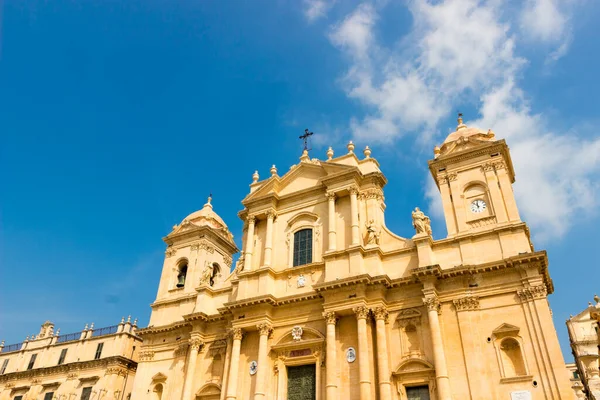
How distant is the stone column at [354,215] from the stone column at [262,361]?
5.96m

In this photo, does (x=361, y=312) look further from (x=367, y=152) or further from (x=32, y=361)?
(x=32, y=361)

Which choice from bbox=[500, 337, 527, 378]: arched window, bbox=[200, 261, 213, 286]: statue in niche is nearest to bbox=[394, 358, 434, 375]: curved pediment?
bbox=[500, 337, 527, 378]: arched window

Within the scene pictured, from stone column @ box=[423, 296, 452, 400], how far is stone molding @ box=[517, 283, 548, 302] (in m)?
3.40

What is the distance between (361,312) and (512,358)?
6.27 m

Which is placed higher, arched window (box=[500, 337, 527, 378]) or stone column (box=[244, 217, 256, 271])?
stone column (box=[244, 217, 256, 271])

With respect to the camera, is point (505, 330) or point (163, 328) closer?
point (505, 330)

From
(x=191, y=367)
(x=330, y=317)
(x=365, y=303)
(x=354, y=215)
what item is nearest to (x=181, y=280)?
(x=191, y=367)

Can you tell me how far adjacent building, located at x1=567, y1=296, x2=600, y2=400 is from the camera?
2875 centimetres

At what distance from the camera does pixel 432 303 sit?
21172 mm

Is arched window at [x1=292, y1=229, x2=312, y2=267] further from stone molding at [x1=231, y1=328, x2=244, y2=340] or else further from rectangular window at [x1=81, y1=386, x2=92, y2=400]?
rectangular window at [x1=81, y1=386, x2=92, y2=400]

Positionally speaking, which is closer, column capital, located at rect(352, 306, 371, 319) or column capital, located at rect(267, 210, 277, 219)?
column capital, located at rect(352, 306, 371, 319)

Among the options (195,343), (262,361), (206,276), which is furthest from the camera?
Result: (206,276)

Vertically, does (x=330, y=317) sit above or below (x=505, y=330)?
above

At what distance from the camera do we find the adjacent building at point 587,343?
2875 cm
